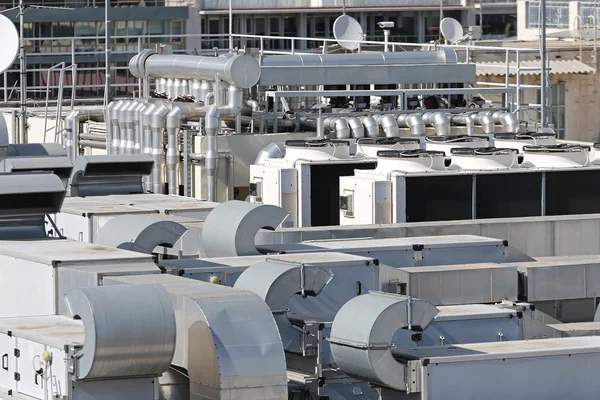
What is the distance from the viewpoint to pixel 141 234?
77.9 ft

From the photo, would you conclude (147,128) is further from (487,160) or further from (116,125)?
(487,160)

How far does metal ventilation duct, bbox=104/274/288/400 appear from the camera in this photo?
1756cm

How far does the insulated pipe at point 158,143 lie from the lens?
1534 inches

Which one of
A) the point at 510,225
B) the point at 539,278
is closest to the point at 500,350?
the point at 539,278

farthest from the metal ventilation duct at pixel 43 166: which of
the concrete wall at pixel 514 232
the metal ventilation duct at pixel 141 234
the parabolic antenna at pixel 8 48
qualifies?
the metal ventilation duct at pixel 141 234

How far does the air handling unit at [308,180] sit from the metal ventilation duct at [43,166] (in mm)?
4563

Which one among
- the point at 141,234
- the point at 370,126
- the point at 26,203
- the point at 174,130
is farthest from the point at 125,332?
the point at 370,126

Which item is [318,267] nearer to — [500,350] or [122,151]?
[500,350]

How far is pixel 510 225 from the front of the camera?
93.5 feet

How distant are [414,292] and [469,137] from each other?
11991mm

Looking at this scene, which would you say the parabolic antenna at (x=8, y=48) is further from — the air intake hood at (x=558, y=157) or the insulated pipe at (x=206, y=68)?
the air intake hood at (x=558, y=157)

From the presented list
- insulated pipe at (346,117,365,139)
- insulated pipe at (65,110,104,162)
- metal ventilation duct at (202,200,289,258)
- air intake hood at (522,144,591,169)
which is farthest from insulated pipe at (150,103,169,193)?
metal ventilation duct at (202,200,289,258)

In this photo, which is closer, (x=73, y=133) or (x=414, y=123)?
(x=414, y=123)

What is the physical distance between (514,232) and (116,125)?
16.8 m
